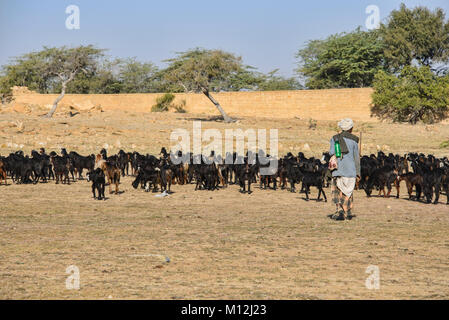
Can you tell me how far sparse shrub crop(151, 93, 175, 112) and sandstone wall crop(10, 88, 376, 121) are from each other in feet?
2.67

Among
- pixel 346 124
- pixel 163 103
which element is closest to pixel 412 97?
pixel 163 103

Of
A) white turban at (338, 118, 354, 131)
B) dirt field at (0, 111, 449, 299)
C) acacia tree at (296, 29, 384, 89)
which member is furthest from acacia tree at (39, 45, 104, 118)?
white turban at (338, 118, 354, 131)

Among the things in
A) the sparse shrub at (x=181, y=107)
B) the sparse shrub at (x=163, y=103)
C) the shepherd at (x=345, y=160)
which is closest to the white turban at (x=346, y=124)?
the shepherd at (x=345, y=160)

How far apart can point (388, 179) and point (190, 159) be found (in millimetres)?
6469

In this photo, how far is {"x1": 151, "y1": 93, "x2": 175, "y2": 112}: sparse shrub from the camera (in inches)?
1951

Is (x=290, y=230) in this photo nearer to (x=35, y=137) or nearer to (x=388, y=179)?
(x=388, y=179)

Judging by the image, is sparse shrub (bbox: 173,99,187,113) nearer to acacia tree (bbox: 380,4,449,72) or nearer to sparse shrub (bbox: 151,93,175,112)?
sparse shrub (bbox: 151,93,175,112)

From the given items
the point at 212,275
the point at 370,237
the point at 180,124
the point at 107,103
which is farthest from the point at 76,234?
the point at 107,103

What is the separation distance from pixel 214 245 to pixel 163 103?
4161 centimetres

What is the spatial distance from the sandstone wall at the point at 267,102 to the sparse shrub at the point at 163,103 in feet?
2.67

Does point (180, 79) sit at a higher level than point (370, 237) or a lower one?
higher

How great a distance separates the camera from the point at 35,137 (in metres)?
29.7

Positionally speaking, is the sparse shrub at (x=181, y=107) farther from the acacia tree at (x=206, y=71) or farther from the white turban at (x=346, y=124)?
the white turban at (x=346, y=124)
